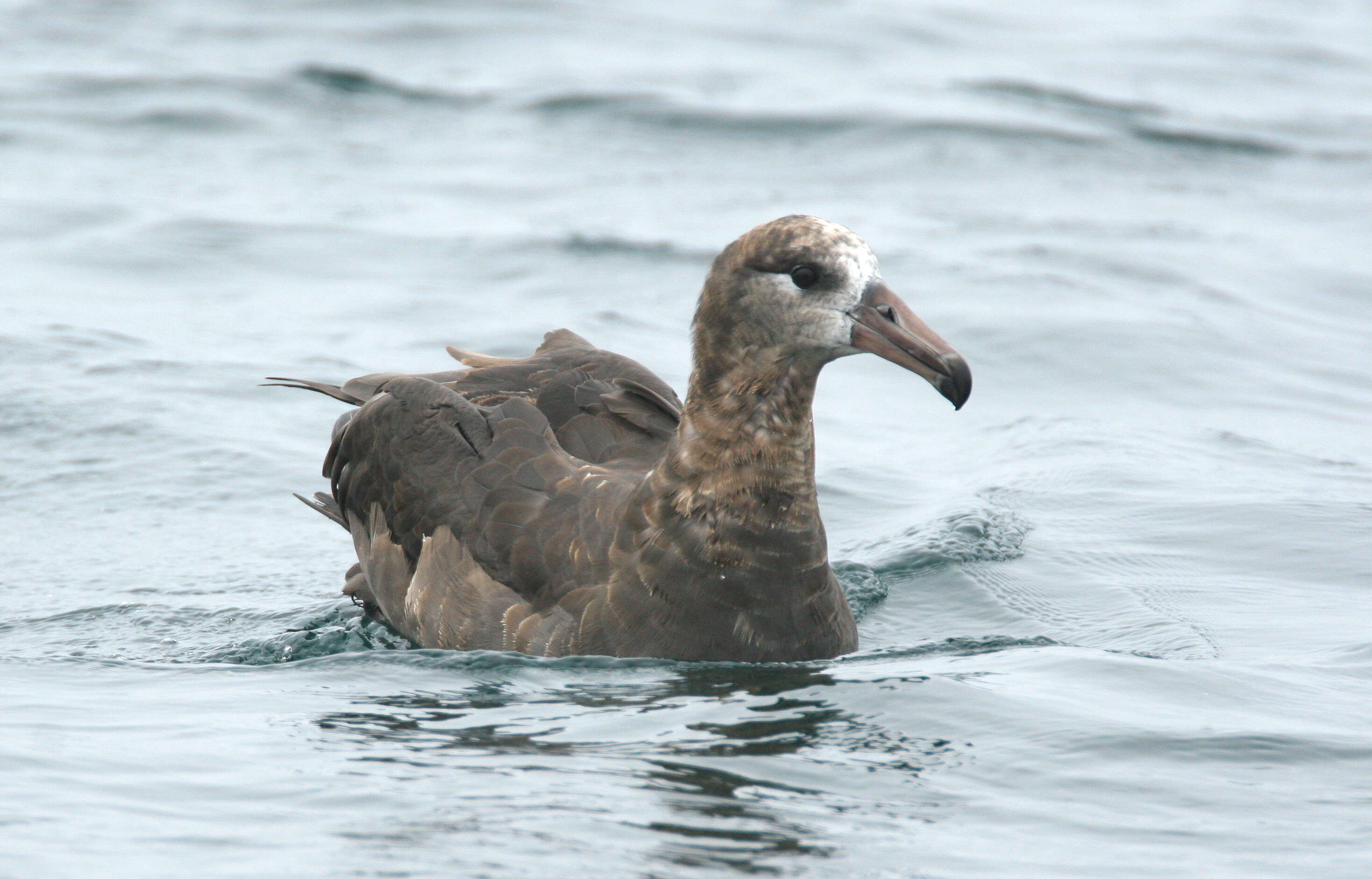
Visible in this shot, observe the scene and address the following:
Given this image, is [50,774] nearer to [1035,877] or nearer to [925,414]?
[1035,877]

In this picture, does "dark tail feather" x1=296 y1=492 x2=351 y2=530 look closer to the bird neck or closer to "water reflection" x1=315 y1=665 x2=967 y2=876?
"water reflection" x1=315 y1=665 x2=967 y2=876

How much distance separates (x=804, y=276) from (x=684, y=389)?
6048 millimetres

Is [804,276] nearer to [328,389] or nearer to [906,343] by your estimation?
[906,343]

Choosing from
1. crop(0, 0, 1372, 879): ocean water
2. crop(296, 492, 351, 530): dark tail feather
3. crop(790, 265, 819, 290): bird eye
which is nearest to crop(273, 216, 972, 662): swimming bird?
crop(790, 265, 819, 290): bird eye

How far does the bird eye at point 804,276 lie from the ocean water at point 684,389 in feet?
4.72

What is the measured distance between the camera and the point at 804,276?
6.61m

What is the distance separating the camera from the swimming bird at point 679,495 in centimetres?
663

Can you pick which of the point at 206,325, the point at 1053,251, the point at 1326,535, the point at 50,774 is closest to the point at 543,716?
the point at 50,774

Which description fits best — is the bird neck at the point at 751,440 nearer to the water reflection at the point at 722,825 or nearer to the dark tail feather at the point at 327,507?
the water reflection at the point at 722,825

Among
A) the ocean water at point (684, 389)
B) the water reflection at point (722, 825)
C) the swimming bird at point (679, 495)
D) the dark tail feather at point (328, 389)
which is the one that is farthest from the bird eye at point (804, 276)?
the dark tail feather at point (328, 389)

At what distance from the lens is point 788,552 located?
693cm

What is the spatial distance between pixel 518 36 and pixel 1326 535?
1559 centimetres

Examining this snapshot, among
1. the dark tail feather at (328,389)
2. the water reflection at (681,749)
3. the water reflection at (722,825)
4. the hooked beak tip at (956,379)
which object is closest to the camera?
the water reflection at (722,825)

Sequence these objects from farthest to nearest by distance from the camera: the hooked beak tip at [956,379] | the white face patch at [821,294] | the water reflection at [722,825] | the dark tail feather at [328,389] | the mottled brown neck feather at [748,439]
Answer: the dark tail feather at [328,389]
the mottled brown neck feather at [748,439]
the white face patch at [821,294]
the hooked beak tip at [956,379]
the water reflection at [722,825]
